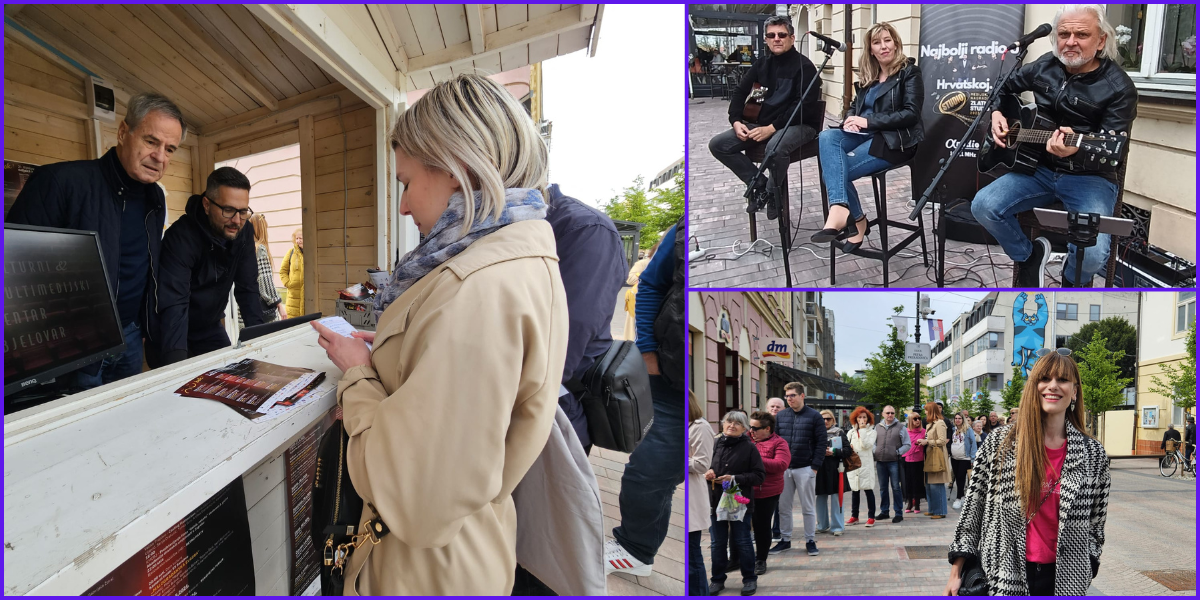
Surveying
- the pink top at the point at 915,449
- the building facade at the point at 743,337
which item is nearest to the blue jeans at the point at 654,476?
the building facade at the point at 743,337

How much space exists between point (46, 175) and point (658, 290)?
1851 millimetres

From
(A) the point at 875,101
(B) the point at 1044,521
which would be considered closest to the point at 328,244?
(A) the point at 875,101

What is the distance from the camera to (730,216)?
6.50 feet

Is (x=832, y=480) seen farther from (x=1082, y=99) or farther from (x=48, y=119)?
(x=48, y=119)

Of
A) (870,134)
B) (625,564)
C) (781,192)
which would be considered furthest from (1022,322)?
(625,564)

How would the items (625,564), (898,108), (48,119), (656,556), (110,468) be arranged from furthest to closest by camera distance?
(48,119) < (656,556) < (625,564) < (898,108) < (110,468)

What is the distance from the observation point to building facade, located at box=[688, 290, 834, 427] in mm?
1980

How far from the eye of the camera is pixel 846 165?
79.3 inches

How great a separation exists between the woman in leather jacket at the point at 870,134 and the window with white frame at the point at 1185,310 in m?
1.06

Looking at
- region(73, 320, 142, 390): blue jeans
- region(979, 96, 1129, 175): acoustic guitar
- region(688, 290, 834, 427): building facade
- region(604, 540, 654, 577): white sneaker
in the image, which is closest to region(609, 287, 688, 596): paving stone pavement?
region(604, 540, 654, 577): white sneaker

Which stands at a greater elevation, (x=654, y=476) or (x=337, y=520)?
(x=337, y=520)

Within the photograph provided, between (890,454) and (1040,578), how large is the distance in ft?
2.22

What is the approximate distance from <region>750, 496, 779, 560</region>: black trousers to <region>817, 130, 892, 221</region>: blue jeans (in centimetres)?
112

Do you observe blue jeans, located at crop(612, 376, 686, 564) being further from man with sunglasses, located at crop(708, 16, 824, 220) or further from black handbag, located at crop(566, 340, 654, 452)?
man with sunglasses, located at crop(708, 16, 824, 220)
